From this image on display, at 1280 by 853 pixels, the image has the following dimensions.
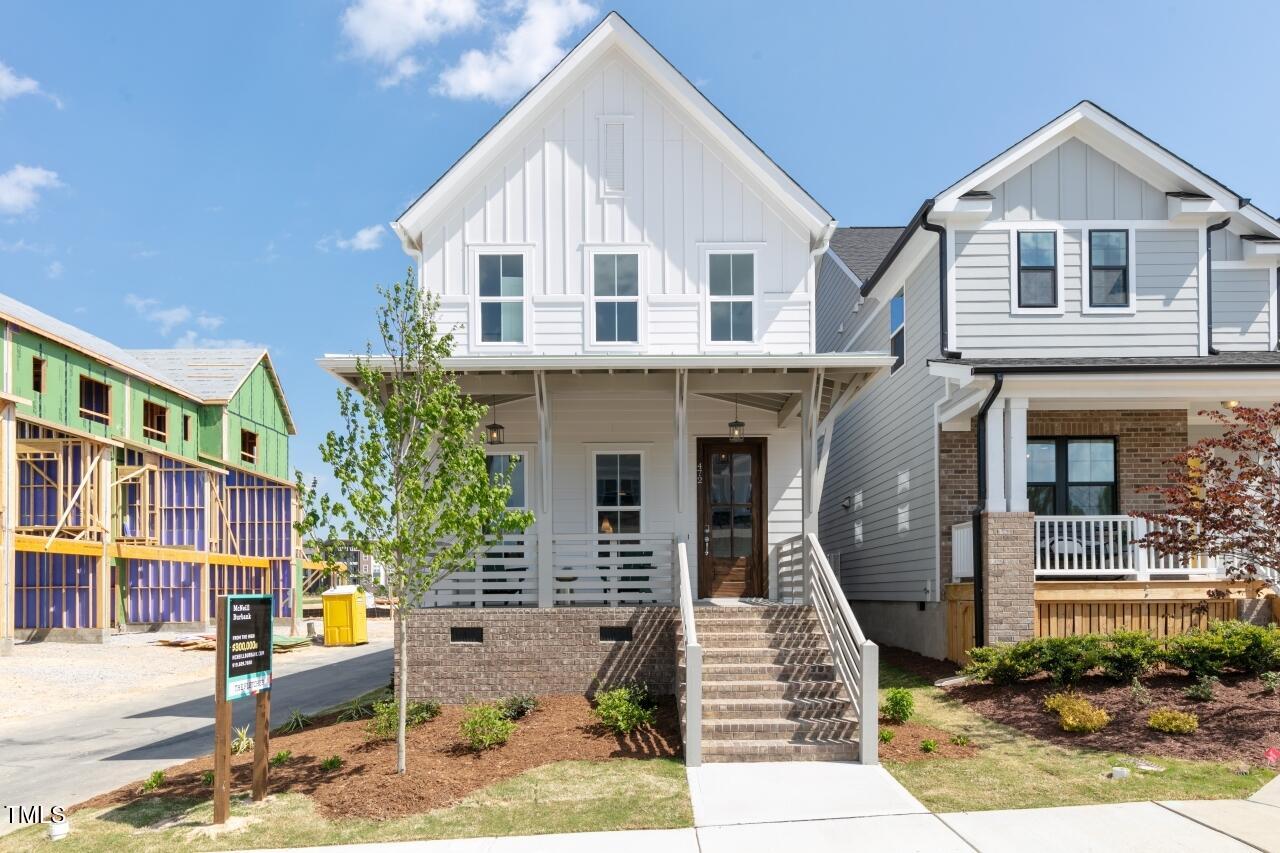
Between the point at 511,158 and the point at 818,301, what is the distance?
1206 centimetres

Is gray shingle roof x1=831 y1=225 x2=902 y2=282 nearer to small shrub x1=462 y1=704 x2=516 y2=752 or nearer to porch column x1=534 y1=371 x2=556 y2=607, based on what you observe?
porch column x1=534 y1=371 x2=556 y2=607

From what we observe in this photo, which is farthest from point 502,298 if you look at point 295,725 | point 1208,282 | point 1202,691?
point 1208,282

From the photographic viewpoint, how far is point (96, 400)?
31.0 m

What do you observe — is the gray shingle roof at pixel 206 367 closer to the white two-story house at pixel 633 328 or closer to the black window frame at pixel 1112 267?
the white two-story house at pixel 633 328

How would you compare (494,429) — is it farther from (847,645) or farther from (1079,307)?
(1079,307)

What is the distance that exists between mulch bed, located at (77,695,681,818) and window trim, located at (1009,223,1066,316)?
28.1 ft

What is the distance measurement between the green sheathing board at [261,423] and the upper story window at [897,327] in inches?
1132

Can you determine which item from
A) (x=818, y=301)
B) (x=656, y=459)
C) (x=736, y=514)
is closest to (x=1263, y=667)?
(x=736, y=514)

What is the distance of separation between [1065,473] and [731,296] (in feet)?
20.6

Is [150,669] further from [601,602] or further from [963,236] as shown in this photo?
[963,236]

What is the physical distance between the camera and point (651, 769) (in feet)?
30.5

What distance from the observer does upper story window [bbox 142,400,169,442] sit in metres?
33.6

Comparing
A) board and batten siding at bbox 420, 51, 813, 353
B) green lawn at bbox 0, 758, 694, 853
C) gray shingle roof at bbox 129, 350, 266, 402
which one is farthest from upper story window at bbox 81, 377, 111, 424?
green lawn at bbox 0, 758, 694, 853

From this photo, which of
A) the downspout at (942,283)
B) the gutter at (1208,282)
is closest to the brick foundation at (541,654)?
the downspout at (942,283)
